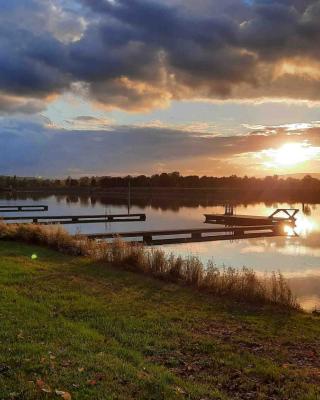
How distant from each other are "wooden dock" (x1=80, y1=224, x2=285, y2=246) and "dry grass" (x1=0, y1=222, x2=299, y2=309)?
12.8ft

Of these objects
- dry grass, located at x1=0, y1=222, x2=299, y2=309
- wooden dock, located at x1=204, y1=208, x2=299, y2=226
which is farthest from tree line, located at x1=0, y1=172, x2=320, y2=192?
dry grass, located at x1=0, y1=222, x2=299, y2=309

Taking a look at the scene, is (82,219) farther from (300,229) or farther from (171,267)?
(171,267)

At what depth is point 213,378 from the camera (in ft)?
15.1

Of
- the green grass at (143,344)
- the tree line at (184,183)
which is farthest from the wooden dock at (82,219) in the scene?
the tree line at (184,183)

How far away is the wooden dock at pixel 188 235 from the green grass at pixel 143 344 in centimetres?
1047

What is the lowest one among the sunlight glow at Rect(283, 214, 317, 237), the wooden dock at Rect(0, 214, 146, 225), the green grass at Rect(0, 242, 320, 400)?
the sunlight glow at Rect(283, 214, 317, 237)

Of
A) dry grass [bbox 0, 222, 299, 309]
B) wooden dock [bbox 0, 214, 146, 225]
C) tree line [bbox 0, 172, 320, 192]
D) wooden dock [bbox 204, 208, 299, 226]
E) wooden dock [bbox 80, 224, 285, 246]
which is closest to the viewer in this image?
dry grass [bbox 0, 222, 299, 309]

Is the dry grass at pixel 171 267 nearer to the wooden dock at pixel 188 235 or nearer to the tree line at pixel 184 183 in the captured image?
the wooden dock at pixel 188 235

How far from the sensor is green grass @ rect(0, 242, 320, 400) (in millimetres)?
4145

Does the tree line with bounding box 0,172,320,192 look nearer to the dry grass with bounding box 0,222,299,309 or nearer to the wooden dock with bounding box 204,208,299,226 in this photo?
the wooden dock with bounding box 204,208,299,226

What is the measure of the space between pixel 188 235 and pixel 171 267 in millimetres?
13915

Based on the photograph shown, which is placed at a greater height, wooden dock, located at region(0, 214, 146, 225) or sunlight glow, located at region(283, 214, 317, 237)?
wooden dock, located at region(0, 214, 146, 225)

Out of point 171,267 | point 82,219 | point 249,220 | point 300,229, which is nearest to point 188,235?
point 249,220

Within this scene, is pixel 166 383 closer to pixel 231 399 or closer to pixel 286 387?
pixel 231 399
